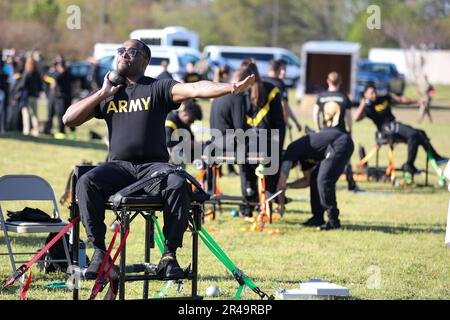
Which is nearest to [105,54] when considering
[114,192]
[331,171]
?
[331,171]

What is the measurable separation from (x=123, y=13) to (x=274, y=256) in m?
64.0

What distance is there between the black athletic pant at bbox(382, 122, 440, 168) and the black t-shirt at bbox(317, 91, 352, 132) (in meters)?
3.90

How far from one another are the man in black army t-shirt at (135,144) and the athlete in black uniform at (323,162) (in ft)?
16.2

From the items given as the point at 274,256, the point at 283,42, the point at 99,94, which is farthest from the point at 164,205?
the point at 283,42

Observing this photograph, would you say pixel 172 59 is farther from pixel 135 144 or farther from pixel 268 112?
pixel 135 144

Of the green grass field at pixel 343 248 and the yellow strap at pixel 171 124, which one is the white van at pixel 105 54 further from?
the yellow strap at pixel 171 124

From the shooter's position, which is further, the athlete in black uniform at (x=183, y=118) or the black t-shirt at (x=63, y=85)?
the black t-shirt at (x=63, y=85)

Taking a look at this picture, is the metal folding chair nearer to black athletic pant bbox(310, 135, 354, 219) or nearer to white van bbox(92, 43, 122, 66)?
black athletic pant bbox(310, 135, 354, 219)

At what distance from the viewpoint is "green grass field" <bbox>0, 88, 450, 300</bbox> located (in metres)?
8.33

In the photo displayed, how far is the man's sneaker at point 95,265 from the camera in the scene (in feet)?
22.1

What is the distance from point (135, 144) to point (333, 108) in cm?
631

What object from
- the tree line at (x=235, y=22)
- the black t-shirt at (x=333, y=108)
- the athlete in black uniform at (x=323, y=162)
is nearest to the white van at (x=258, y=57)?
the tree line at (x=235, y=22)

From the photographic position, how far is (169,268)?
6.68 m
